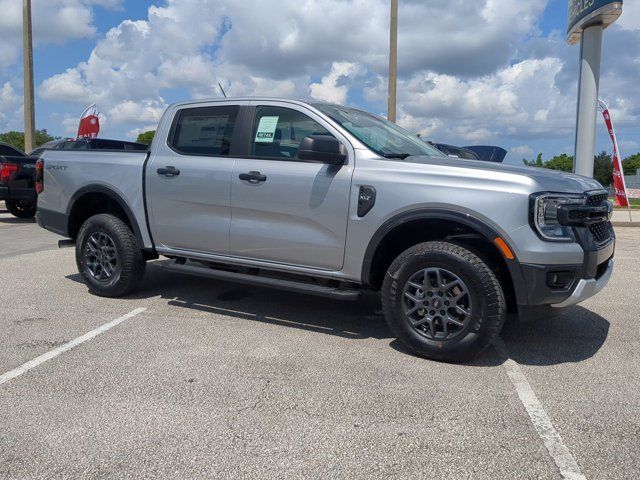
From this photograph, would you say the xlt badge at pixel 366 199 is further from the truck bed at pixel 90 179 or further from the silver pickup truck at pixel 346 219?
the truck bed at pixel 90 179

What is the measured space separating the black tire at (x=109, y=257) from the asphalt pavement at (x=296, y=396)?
0.76ft

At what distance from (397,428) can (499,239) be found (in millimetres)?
1503

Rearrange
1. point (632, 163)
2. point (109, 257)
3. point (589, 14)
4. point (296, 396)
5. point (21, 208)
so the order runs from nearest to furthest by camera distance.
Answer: point (296, 396)
point (109, 257)
point (589, 14)
point (21, 208)
point (632, 163)

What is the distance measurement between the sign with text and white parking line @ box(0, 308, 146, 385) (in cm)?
1285

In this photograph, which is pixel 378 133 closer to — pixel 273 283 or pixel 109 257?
pixel 273 283

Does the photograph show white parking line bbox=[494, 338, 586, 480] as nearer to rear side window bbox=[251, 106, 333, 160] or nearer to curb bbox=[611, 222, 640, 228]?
rear side window bbox=[251, 106, 333, 160]

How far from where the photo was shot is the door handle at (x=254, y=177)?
15.6 ft

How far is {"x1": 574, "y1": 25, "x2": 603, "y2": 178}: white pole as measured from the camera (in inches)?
561

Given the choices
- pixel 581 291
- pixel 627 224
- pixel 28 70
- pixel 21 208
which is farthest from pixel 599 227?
pixel 28 70

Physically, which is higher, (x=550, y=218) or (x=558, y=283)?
(x=550, y=218)

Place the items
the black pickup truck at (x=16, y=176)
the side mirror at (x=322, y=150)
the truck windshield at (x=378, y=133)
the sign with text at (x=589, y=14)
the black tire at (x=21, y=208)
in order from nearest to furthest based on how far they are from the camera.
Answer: the side mirror at (x=322, y=150)
the truck windshield at (x=378, y=133)
the black pickup truck at (x=16, y=176)
the sign with text at (x=589, y=14)
the black tire at (x=21, y=208)

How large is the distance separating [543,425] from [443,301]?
1.15m

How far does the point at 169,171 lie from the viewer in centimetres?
530

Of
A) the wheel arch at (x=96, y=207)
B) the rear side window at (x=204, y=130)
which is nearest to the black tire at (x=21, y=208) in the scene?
the wheel arch at (x=96, y=207)
